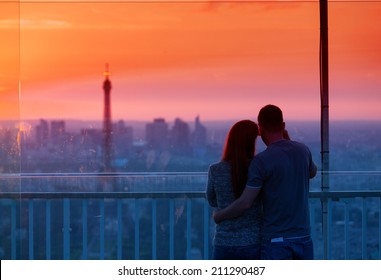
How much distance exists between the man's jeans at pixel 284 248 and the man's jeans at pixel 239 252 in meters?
0.03

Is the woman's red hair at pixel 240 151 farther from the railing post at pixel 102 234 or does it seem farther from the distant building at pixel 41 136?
the distant building at pixel 41 136

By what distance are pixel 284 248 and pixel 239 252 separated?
19 cm

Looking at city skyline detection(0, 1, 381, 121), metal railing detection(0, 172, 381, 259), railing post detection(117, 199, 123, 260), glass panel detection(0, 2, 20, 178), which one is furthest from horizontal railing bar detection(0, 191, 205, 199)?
glass panel detection(0, 2, 20, 178)

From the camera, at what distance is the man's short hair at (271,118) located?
3465 millimetres

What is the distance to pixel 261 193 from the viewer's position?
345cm

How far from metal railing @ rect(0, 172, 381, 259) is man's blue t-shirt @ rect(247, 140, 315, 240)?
5.09 feet

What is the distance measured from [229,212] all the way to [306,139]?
204 centimetres

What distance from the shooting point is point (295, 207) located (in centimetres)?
346

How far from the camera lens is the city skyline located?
5309 mm

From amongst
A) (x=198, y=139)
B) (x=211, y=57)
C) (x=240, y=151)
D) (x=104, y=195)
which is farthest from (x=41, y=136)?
(x=240, y=151)

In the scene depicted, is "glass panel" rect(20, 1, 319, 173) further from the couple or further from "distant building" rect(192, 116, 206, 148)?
the couple

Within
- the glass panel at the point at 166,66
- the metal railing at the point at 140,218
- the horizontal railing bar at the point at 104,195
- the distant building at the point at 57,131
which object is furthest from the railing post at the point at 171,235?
the distant building at the point at 57,131

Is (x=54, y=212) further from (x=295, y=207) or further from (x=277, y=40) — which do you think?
(x=295, y=207)
